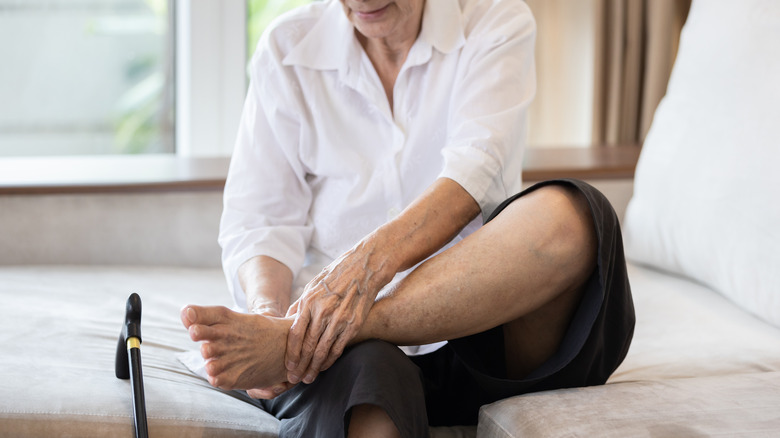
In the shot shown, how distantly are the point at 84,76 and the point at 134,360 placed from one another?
2.15 m

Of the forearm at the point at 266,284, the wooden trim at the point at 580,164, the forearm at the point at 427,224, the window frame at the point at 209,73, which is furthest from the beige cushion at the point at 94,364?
the window frame at the point at 209,73

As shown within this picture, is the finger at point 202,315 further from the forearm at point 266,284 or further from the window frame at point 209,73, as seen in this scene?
the window frame at point 209,73

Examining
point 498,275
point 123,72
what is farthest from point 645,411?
point 123,72

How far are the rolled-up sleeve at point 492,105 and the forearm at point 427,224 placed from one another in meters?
0.02

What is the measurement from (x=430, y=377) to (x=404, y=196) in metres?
0.30

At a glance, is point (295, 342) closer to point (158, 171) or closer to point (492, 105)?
point (492, 105)

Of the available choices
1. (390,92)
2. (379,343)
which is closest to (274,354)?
(379,343)

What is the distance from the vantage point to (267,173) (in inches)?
52.3

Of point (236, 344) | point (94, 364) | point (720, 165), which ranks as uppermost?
point (720, 165)

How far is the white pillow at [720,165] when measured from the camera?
1.28 m

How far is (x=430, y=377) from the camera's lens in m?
1.13

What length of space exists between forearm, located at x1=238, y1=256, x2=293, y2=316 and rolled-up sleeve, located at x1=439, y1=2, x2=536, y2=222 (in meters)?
0.28

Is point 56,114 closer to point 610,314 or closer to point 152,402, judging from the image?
point 152,402

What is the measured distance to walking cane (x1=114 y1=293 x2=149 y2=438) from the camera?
887 millimetres
